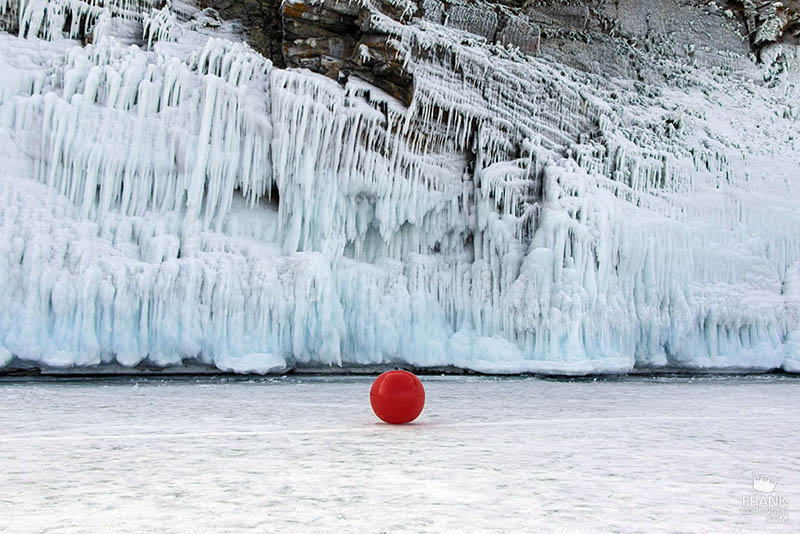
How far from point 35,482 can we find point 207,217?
7685 mm

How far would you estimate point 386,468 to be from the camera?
2.77 meters

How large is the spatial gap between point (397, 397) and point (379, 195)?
681 cm

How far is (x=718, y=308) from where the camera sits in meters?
12.0

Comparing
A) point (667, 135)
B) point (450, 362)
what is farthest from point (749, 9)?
point (450, 362)

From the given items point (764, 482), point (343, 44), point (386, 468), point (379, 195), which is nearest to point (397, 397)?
point (386, 468)

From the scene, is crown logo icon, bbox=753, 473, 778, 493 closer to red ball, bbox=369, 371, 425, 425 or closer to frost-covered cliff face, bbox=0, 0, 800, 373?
red ball, bbox=369, 371, 425, 425

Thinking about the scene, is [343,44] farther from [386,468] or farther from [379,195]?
[386,468]

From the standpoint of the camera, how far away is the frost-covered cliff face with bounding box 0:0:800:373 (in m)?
9.12

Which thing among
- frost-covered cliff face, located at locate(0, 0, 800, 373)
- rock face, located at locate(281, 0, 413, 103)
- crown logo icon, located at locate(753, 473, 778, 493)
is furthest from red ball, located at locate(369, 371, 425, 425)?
rock face, located at locate(281, 0, 413, 103)

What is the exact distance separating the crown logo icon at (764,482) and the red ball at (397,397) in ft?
6.90

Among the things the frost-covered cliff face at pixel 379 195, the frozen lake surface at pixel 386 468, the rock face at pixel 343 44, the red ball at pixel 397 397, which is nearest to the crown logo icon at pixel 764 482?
the frozen lake surface at pixel 386 468

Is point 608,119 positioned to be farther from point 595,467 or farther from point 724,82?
point 595,467

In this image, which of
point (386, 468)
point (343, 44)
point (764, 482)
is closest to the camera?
point (764, 482)

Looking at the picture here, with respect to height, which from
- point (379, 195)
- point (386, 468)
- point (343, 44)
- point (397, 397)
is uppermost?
point (343, 44)
